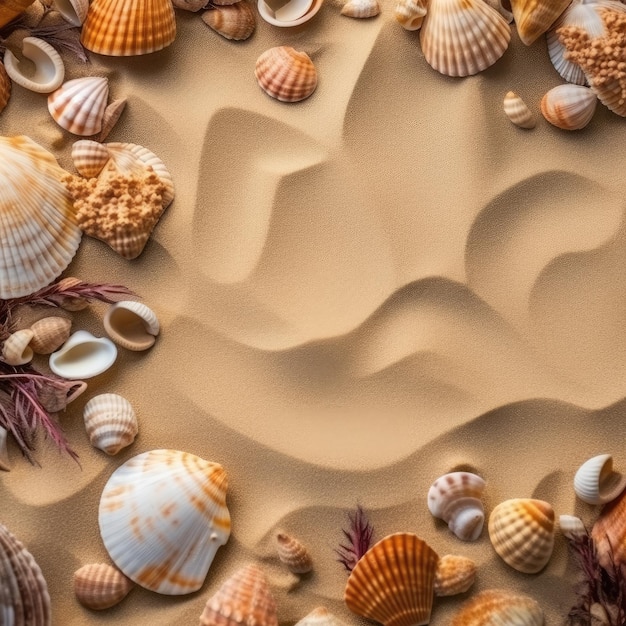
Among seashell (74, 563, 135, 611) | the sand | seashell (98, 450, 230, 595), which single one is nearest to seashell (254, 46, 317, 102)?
the sand

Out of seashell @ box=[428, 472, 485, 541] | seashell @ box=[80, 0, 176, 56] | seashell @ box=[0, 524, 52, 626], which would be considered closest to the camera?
seashell @ box=[0, 524, 52, 626]

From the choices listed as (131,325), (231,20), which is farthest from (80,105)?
(131,325)

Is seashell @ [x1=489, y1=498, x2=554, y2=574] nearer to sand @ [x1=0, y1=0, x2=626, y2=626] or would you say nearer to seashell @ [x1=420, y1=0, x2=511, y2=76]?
sand @ [x1=0, y1=0, x2=626, y2=626]

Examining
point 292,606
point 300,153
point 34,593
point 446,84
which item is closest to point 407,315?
point 300,153

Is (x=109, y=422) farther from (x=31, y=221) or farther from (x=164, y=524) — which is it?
(x=31, y=221)

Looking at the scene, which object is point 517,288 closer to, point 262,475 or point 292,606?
point 262,475

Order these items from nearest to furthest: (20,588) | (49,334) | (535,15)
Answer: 1. (20,588)
2. (49,334)
3. (535,15)
